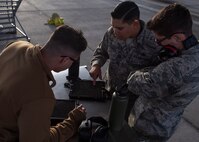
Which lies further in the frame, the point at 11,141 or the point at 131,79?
the point at 131,79

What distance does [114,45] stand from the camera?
299 centimetres

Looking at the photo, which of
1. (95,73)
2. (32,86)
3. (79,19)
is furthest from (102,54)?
(79,19)

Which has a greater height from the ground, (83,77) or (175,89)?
(175,89)

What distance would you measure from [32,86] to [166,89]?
92 centimetres


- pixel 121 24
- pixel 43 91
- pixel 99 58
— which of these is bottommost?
pixel 99 58

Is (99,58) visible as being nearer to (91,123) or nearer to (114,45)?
(114,45)

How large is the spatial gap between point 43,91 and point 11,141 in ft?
1.38

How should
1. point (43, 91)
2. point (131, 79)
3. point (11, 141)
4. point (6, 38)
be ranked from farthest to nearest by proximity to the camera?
point (6, 38)
point (131, 79)
point (11, 141)
point (43, 91)

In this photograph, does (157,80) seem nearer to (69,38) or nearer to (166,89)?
(166,89)

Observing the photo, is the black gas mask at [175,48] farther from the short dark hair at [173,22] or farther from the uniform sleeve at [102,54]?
the uniform sleeve at [102,54]

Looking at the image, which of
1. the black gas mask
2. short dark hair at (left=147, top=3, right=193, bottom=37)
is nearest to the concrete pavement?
the black gas mask

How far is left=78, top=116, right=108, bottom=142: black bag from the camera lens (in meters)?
Answer: 2.07

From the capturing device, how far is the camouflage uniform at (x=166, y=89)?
2.18 metres

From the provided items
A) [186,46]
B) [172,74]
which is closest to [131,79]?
[172,74]
